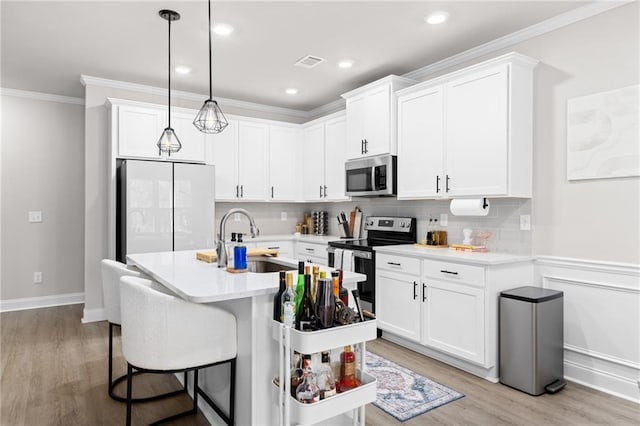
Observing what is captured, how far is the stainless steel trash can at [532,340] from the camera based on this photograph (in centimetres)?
272

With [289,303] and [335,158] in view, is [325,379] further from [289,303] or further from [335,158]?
[335,158]

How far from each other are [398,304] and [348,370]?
5.92 ft

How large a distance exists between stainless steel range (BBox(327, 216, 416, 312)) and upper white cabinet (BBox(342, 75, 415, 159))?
2.52 feet

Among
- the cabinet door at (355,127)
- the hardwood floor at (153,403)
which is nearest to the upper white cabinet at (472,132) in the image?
the cabinet door at (355,127)

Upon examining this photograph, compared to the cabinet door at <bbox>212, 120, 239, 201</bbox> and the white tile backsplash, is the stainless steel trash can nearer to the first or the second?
the white tile backsplash

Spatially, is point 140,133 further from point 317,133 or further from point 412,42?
point 412,42

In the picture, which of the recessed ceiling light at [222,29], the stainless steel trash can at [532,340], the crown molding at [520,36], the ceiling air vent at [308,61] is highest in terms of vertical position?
the ceiling air vent at [308,61]

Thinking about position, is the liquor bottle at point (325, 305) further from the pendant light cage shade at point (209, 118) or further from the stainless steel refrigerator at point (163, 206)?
the stainless steel refrigerator at point (163, 206)

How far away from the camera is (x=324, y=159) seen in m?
5.21

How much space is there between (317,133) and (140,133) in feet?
6.97

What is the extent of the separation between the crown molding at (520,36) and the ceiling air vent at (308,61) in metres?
1.01

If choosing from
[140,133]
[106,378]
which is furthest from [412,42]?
[106,378]

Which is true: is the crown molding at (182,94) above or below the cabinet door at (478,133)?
above

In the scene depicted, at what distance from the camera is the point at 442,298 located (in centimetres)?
323
